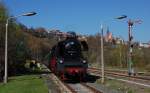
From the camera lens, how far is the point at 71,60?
3903cm

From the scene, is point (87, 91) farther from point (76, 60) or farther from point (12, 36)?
point (12, 36)

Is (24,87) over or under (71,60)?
under

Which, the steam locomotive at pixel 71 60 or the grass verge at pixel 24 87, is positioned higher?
the steam locomotive at pixel 71 60

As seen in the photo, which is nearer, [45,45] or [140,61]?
[140,61]

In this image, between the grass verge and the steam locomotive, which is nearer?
the grass verge

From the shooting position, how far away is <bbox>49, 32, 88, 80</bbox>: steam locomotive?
38469mm

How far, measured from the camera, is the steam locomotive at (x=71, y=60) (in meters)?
38.5

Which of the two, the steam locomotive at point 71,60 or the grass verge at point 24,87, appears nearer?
the grass verge at point 24,87

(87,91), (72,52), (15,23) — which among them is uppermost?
(15,23)

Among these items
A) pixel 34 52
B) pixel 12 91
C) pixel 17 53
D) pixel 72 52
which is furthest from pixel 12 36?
pixel 34 52

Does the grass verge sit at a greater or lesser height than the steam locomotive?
lesser

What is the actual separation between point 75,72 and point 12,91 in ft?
31.1

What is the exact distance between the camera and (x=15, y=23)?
2484 inches

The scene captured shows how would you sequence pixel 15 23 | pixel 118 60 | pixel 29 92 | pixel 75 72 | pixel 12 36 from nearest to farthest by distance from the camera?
pixel 29 92
pixel 75 72
pixel 12 36
pixel 15 23
pixel 118 60
